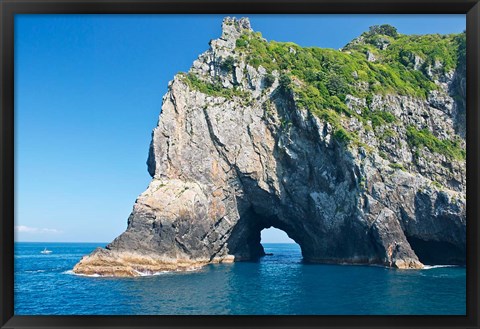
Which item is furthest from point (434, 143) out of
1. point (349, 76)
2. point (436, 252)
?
point (349, 76)

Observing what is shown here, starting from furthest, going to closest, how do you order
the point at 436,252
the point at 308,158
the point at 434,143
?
1. the point at 308,158
2. the point at 434,143
3. the point at 436,252

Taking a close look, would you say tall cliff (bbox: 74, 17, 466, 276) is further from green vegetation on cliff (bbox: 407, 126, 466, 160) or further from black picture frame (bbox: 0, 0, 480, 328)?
black picture frame (bbox: 0, 0, 480, 328)

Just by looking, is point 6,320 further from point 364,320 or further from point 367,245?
point 367,245

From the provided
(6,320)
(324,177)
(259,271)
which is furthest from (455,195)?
(6,320)

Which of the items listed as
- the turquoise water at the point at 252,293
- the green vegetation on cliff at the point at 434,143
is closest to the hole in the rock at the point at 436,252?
the turquoise water at the point at 252,293

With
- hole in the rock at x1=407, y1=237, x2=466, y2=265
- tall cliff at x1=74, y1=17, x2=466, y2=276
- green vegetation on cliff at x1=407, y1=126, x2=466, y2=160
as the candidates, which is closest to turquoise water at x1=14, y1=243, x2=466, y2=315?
tall cliff at x1=74, y1=17, x2=466, y2=276
